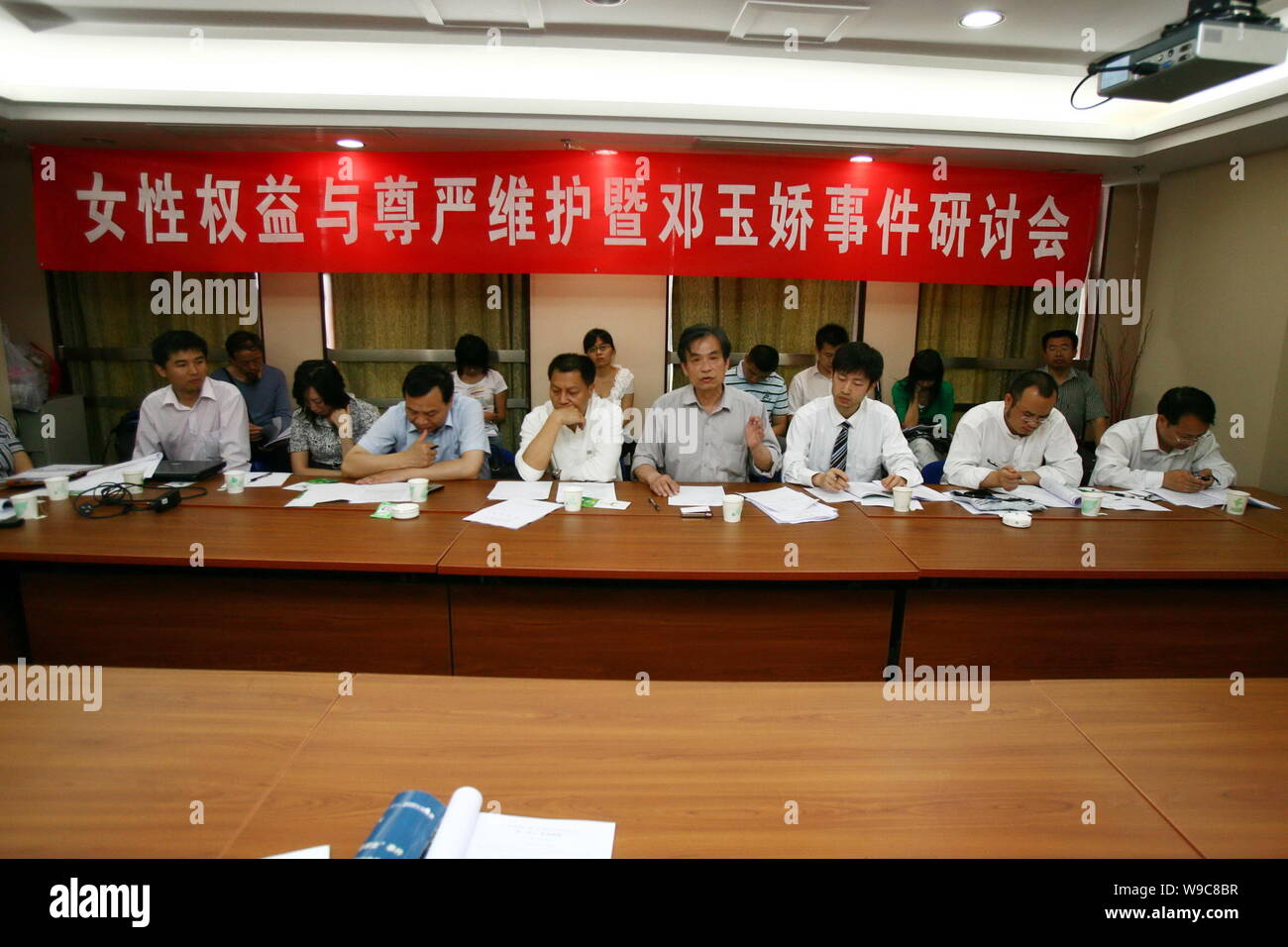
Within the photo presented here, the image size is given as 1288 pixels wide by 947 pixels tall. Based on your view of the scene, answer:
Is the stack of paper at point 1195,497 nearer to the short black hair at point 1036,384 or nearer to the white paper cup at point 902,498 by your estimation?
the short black hair at point 1036,384

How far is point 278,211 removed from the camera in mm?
4066

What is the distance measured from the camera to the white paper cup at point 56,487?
2.58 m

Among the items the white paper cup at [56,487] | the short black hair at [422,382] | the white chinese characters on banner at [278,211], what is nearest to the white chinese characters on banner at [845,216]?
the short black hair at [422,382]

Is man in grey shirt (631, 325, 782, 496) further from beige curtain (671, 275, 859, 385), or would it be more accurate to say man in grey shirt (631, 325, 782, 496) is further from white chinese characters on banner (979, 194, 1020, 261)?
white chinese characters on banner (979, 194, 1020, 261)

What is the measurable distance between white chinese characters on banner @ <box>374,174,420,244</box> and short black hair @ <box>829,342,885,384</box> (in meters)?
2.61

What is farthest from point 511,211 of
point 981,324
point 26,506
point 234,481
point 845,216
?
point 981,324

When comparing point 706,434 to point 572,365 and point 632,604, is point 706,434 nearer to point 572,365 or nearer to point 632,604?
point 572,365

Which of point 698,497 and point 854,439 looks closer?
point 698,497

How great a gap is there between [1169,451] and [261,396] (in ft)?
16.5

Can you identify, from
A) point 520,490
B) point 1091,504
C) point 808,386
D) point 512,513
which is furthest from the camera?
point 808,386
